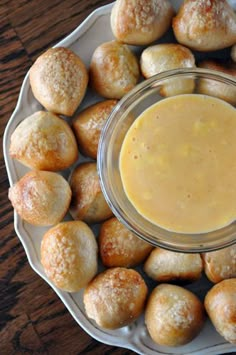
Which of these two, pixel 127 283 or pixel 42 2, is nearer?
pixel 127 283

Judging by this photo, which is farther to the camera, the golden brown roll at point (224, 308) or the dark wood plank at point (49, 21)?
the dark wood plank at point (49, 21)

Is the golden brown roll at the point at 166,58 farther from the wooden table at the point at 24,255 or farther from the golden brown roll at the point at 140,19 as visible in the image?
the wooden table at the point at 24,255

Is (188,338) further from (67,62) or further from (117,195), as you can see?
(67,62)

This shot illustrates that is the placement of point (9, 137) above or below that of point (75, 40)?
below

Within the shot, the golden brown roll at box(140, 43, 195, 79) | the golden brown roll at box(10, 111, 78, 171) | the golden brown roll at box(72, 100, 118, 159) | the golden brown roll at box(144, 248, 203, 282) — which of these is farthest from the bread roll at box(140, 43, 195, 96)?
the golden brown roll at box(144, 248, 203, 282)

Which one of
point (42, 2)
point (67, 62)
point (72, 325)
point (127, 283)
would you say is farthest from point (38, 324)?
point (42, 2)

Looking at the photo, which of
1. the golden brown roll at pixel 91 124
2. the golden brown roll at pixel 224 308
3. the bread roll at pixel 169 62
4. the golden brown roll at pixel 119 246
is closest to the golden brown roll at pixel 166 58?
the bread roll at pixel 169 62
